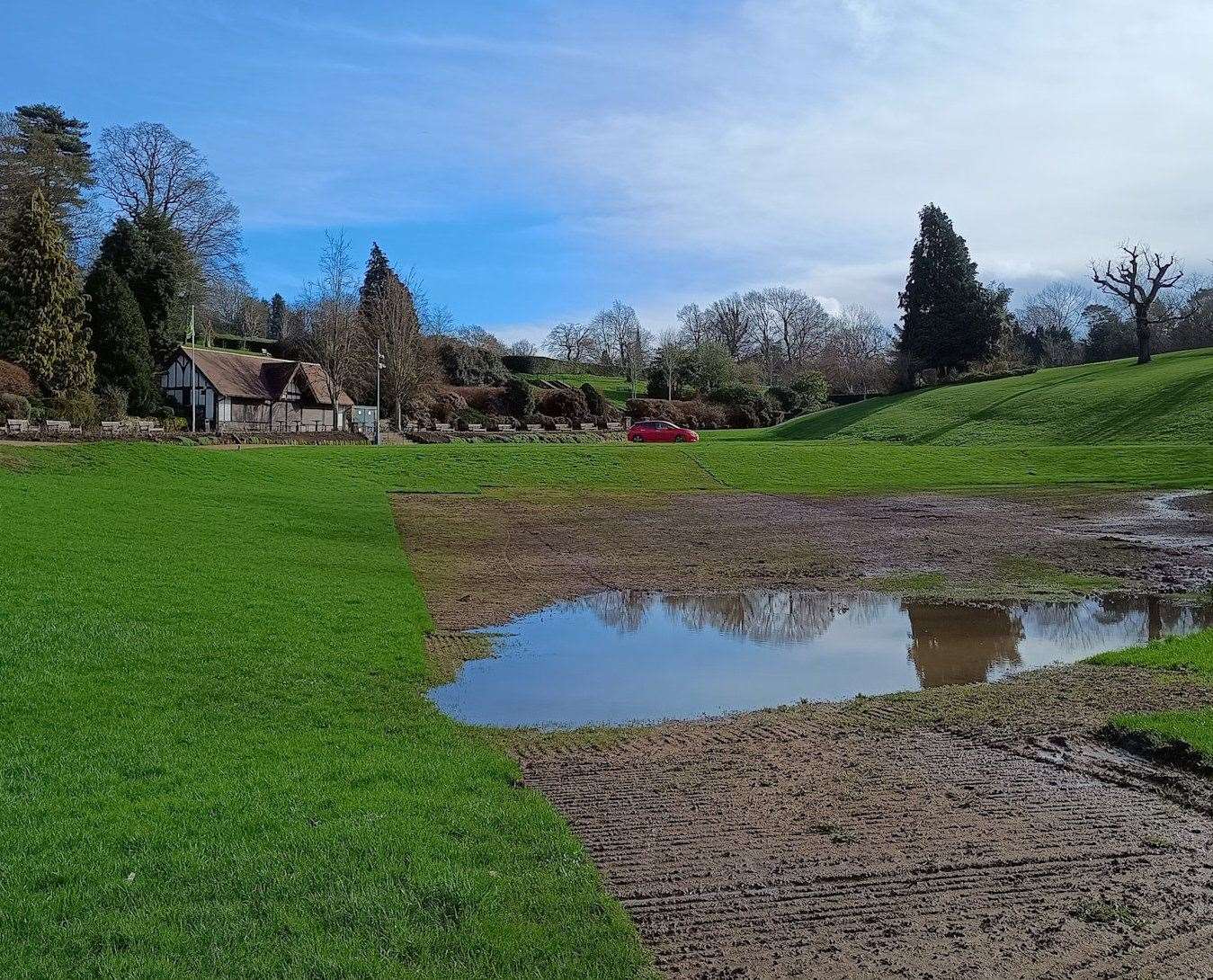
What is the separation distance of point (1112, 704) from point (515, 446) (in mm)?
33661

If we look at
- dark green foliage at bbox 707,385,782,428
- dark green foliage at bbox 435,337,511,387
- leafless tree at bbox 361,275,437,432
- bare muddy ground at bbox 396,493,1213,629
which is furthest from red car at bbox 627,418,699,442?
dark green foliage at bbox 435,337,511,387

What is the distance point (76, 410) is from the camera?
44.2 m

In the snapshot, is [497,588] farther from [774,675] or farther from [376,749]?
[376,749]

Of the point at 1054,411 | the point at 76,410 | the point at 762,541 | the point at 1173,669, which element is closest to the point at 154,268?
the point at 76,410

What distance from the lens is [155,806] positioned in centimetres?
637

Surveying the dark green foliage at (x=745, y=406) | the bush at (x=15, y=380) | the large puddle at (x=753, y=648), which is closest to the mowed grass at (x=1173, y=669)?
the large puddle at (x=753, y=648)

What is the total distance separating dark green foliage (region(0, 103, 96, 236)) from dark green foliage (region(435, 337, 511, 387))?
26.7 metres

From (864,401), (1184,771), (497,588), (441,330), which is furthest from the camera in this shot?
(441,330)

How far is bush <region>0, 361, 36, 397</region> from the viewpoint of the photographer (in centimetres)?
4631

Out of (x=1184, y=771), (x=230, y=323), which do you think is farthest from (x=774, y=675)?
(x=230, y=323)

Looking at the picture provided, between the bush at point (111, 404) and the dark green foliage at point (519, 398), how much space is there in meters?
25.8

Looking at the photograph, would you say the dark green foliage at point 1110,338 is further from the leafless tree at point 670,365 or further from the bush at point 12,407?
the bush at point 12,407

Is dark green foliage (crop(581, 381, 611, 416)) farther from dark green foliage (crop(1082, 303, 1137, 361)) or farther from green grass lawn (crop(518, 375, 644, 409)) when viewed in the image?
dark green foliage (crop(1082, 303, 1137, 361))

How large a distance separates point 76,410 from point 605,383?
57861mm
